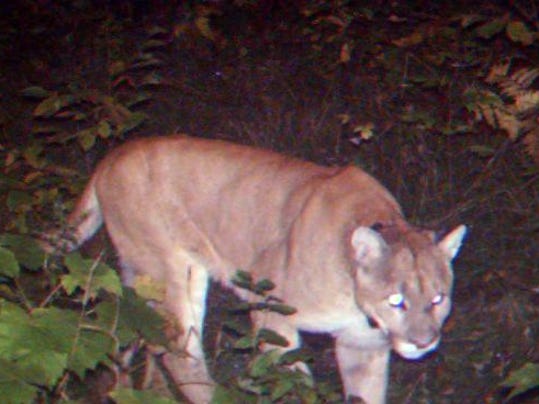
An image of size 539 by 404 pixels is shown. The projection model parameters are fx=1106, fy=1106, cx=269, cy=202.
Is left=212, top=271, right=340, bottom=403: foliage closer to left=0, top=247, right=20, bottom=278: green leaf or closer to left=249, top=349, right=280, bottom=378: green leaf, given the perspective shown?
left=249, top=349, right=280, bottom=378: green leaf

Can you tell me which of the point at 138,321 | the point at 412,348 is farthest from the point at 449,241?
the point at 138,321

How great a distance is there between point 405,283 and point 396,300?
9 cm

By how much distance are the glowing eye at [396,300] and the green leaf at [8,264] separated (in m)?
1.92

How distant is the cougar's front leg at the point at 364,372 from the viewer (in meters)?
5.48

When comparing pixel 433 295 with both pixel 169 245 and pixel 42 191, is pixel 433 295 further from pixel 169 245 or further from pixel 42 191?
pixel 42 191

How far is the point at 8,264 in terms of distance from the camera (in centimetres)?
327

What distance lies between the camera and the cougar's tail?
209 inches

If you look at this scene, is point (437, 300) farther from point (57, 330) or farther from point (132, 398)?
point (57, 330)

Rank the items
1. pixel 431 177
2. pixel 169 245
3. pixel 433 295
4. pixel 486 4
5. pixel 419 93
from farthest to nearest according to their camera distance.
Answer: pixel 486 4 < pixel 419 93 < pixel 431 177 < pixel 169 245 < pixel 433 295

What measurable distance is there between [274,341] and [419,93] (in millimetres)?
4447

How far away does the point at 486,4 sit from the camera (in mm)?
9070

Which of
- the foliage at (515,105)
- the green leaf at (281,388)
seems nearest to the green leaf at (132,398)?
the green leaf at (281,388)

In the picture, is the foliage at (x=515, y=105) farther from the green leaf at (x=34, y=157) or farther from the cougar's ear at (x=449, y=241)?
the green leaf at (x=34, y=157)

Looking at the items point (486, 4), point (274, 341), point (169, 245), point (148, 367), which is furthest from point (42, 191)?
point (486, 4)
